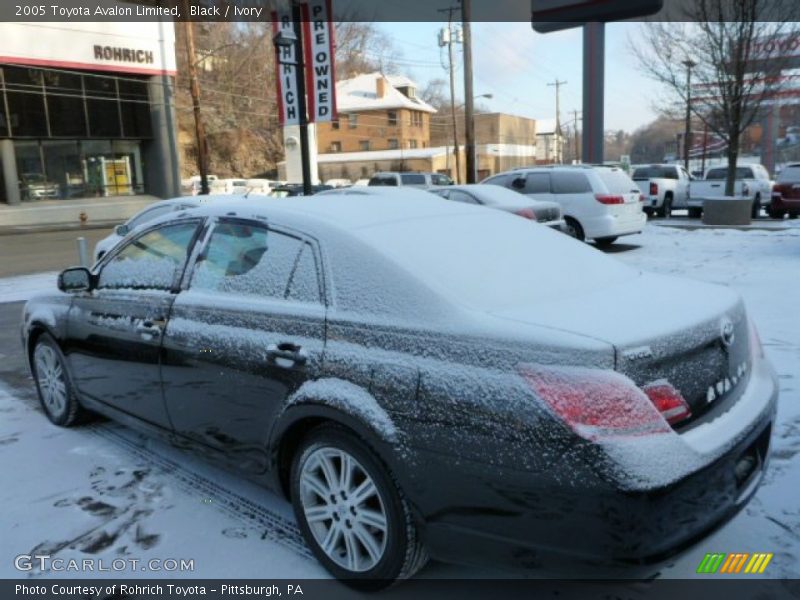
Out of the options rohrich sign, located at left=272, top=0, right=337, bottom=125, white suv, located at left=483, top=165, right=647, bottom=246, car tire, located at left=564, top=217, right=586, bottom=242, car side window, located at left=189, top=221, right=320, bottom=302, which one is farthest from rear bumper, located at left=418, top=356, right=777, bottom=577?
rohrich sign, located at left=272, top=0, right=337, bottom=125

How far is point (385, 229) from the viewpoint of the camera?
9.91 feet

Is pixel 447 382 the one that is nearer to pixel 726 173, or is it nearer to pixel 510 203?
pixel 510 203

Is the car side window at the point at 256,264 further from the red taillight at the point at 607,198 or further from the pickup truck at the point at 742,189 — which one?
the pickup truck at the point at 742,189

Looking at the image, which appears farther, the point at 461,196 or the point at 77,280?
the point at 461,196

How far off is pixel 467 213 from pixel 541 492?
5.69 feet

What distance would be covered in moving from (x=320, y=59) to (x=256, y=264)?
36.8 feet

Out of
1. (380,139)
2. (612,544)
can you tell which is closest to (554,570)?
(612,544)

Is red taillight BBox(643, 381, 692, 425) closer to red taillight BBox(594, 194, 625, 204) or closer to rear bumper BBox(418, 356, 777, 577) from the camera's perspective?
rear bumper BBox(418, 356, 777, 577)

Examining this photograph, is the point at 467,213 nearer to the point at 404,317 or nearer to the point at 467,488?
the point at 404,317

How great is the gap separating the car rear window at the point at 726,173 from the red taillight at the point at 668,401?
2067cm

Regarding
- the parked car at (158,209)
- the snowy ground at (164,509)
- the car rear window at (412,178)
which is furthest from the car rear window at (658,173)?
the snowy ground at (164,509)

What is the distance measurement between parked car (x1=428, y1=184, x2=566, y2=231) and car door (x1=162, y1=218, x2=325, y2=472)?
706cm

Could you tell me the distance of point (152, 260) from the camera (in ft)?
12.9

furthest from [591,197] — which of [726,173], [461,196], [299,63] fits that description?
[726,173]
